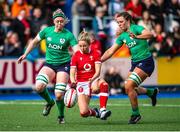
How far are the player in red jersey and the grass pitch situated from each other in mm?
346

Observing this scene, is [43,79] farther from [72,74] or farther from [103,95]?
[103,95]

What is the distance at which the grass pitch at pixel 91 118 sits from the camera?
570 inches

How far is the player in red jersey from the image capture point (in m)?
15.4

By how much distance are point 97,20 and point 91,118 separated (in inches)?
347

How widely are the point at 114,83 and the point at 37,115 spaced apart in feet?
24.3

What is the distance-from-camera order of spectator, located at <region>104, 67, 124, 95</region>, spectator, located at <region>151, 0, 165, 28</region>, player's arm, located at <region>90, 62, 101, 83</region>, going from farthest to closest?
spectator, located at <region>151, 0, 165, 28</region> < spectator, located at <region>104, 67, 124, 95</region> < player's arm, located at <region>90, 62, 101, 83</region>

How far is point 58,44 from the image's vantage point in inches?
630

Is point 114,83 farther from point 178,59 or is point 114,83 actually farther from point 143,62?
point 143,62

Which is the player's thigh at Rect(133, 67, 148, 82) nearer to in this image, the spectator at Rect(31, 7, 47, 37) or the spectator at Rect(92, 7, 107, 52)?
the spectator at Rect(92, 7, 107, 52)

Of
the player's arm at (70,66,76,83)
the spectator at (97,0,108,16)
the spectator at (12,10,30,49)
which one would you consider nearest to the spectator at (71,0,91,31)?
the spectator at (97,0,108,16)

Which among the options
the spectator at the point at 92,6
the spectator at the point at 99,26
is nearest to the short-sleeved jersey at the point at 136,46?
the spectator at the point at 99,26

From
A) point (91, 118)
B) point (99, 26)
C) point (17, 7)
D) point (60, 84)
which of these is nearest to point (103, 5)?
point (99, 26)

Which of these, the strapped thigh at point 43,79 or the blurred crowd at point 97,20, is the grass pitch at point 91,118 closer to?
the strapped thigh at point 43,79

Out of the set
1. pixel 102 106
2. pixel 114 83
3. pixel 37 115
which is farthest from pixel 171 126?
pixel 114 83
